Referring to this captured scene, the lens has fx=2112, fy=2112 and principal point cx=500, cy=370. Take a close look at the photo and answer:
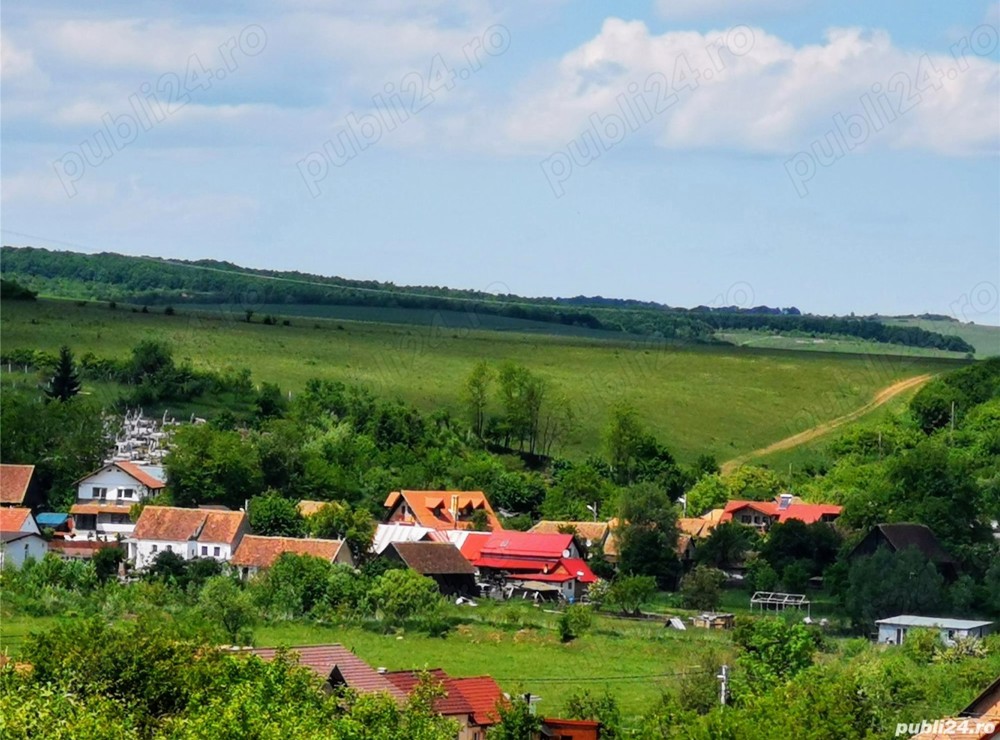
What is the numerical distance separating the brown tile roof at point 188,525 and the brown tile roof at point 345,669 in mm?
30209

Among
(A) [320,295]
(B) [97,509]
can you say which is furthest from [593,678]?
(A) [320,295]

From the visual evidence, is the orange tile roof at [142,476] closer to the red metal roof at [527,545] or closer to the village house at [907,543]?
the red metal roof at [527,545]

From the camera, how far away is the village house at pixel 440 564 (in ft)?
214

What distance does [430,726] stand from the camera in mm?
31906

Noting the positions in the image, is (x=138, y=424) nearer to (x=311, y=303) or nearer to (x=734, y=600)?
(x=734, y=600)

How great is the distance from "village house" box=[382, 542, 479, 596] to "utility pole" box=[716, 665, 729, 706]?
24.7m

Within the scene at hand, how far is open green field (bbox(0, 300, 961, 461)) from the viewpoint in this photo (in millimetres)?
104562

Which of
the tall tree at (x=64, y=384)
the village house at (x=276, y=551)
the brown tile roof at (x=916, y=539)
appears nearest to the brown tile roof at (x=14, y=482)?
the village house at (x=276, y=551)

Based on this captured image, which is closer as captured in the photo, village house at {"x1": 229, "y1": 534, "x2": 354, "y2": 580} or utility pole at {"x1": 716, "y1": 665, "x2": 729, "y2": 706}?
utility pole at {"x1": 716, "y1": 665, "x2": 729, "y2": 706}

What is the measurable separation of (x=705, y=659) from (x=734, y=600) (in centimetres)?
2151

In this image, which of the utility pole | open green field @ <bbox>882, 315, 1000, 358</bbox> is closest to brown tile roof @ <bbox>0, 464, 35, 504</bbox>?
the utility pole

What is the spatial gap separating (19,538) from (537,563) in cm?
1647

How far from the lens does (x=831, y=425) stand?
110 m

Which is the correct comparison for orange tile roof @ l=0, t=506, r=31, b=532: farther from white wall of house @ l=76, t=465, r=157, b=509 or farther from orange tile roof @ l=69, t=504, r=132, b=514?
white wall of house @ l=76, t=465, r=157, b=509
